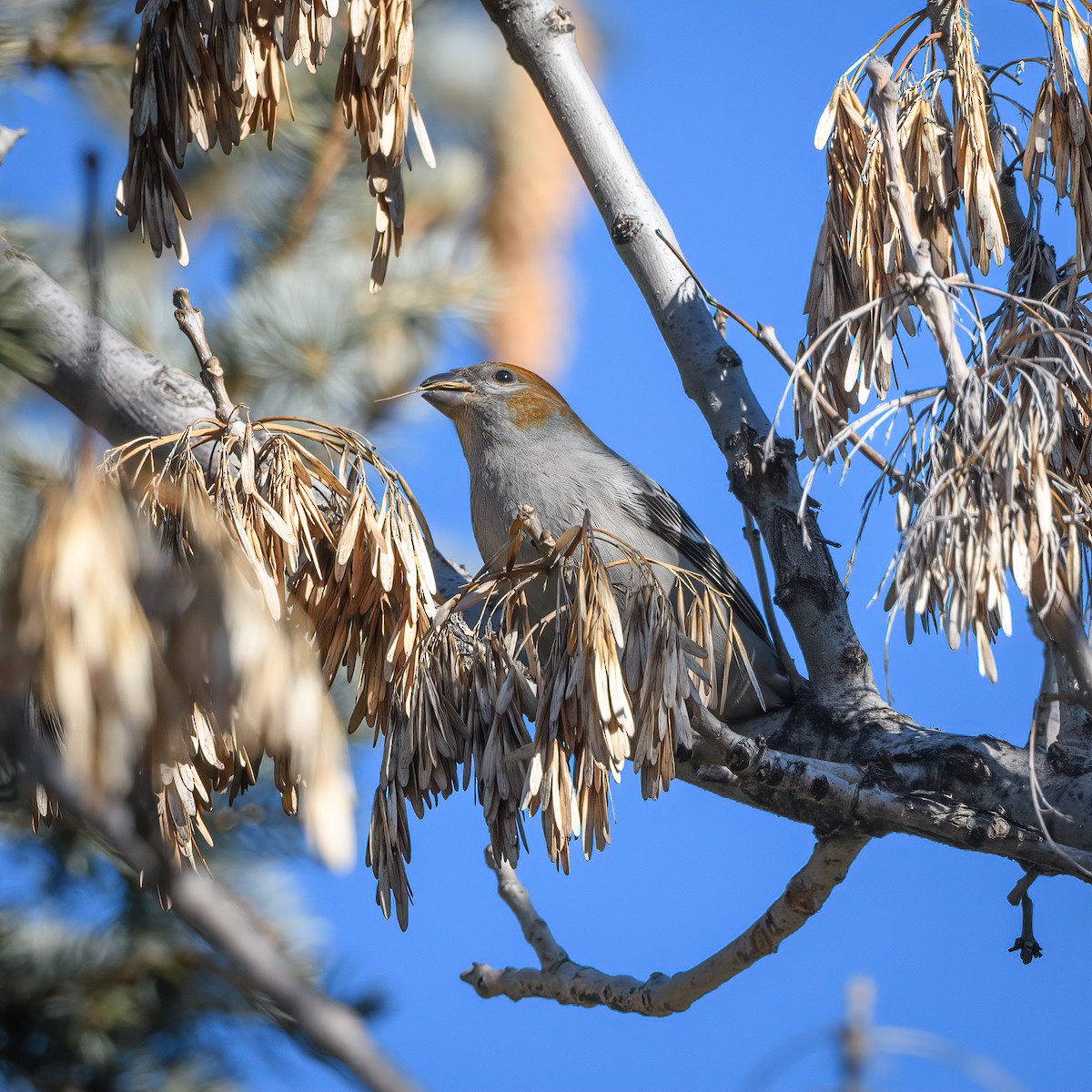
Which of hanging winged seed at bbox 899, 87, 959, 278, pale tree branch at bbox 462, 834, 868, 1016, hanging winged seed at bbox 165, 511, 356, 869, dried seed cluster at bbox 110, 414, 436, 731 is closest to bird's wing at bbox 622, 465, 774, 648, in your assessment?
pale tree branch at bbox 462, 834, 868, 1016

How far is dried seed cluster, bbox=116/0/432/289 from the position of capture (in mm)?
2521

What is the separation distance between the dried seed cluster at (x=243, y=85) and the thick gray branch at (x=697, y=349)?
40.8 inches

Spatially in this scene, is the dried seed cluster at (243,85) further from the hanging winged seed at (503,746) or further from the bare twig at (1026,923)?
the bare twig at (1026,923)

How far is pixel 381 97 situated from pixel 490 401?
5.87ft

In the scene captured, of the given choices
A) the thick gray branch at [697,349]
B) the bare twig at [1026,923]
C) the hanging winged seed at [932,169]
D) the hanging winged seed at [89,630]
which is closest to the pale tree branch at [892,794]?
the bare twig at [1026,923]

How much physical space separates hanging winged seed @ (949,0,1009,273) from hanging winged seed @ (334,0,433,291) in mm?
1097

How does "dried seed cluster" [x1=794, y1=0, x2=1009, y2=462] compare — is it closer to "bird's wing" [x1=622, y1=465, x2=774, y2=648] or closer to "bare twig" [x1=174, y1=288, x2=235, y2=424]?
"bare twig" [x1=174, y1=288, x2=235, y2=424]

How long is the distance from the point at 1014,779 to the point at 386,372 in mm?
2835

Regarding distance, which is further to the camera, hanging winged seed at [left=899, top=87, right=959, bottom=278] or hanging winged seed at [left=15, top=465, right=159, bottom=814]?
hanging winged seed at [left=899, top=87, right=959, bottom=278]

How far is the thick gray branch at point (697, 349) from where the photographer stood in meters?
3.20

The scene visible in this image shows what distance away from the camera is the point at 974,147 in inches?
102

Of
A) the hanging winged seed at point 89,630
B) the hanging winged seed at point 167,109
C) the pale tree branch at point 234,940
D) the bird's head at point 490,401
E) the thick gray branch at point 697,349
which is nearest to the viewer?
the pale tree branch at point 234,940

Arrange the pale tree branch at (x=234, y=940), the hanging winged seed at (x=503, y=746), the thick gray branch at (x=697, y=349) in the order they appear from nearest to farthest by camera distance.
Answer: the pale tree branch at (x=234, y=940) → the hanging winged seed at (x=503, y=746) → the thick gray branch at (x=697, y=349)

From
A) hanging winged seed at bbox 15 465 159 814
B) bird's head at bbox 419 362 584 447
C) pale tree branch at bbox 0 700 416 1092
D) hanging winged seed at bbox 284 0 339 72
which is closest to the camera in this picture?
pale tree branch at bbox 0 700 416 1092
